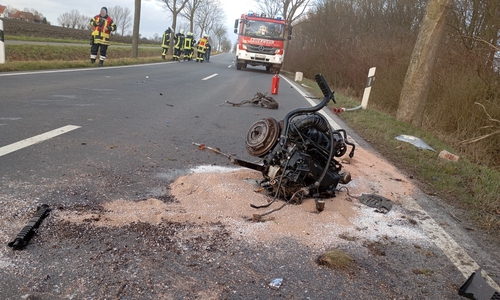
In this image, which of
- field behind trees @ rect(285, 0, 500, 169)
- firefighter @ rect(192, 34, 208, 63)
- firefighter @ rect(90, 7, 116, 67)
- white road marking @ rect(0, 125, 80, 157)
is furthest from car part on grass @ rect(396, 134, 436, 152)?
firefighter @ rect(192, 34, 208, 63)

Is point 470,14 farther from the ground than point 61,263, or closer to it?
farther from the ground

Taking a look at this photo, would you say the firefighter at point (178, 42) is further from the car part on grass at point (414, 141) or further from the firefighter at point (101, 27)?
the car part on grass at point (414, 141)

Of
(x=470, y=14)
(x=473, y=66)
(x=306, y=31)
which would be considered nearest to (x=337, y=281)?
(x=473, y=66)

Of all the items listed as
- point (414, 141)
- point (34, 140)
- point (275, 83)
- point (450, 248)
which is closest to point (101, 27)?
point (275, 83)

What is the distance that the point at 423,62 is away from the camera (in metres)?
9.04

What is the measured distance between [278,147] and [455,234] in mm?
1573

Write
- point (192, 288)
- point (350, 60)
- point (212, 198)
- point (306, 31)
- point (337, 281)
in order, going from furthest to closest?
1. point (306, 31)
2. point (350, 60)
3. point (212, 198)
4. point (337, 281)
5. point (192, 288)

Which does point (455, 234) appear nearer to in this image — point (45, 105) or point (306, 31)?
point (45, 105)

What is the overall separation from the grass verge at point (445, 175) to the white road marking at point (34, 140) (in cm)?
430

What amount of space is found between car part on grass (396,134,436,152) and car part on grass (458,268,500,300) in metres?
4.50

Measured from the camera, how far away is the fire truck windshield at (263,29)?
959 inches

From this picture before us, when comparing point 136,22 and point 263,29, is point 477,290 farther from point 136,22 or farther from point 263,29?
point 136,22

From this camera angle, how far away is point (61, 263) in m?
2.23

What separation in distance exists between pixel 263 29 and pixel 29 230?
23.3 metres
